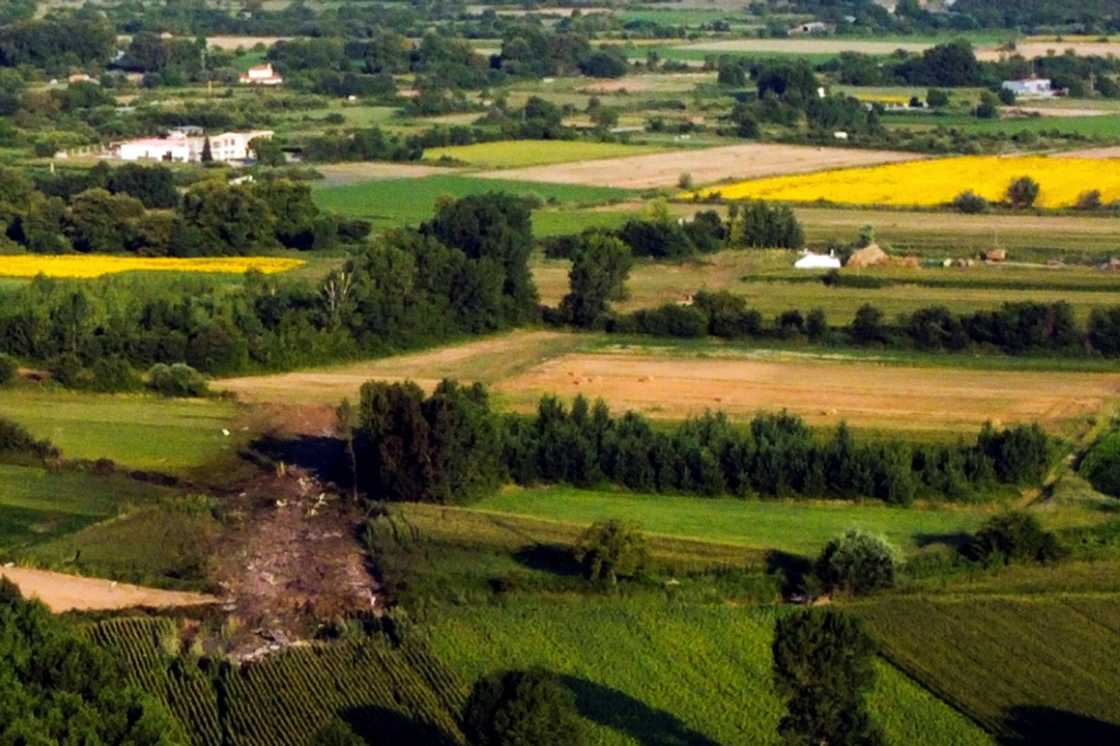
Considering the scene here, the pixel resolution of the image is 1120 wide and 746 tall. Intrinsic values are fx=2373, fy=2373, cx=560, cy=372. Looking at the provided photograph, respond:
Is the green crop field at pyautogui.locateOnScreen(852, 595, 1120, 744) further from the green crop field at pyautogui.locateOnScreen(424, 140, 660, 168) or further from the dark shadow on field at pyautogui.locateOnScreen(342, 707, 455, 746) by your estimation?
the green crop field at pyautogui.locateOnScreen(424, 140, 660, 168)

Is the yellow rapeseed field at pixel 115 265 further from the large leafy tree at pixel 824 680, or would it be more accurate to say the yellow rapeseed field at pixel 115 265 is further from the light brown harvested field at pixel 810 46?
the light brown harvested field at pixel 810 46

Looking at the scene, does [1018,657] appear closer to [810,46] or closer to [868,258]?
[868,258]

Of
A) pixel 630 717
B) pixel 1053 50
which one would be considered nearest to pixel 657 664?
pixel 630 717

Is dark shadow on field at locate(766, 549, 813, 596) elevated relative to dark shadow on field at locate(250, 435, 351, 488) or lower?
elevated

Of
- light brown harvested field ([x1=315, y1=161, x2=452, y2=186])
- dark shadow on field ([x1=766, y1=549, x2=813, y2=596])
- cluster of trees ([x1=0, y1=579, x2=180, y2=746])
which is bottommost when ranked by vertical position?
light brown harvested field ([x1=315, y1=161, x2=452, y2=186])

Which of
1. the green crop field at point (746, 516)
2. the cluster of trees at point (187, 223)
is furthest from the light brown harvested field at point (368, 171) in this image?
the green crop field at point (746, 516)

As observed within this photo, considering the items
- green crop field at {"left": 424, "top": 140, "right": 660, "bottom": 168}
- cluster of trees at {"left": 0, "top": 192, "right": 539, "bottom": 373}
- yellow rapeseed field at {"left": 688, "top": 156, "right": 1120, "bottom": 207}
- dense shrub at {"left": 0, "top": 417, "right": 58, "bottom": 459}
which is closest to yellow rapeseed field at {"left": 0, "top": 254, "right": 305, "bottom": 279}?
cluster of trees at {"left": 0, "top": 192, "right": 539, "bottom": 373}

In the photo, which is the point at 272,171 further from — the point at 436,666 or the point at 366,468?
the point at 436,666
